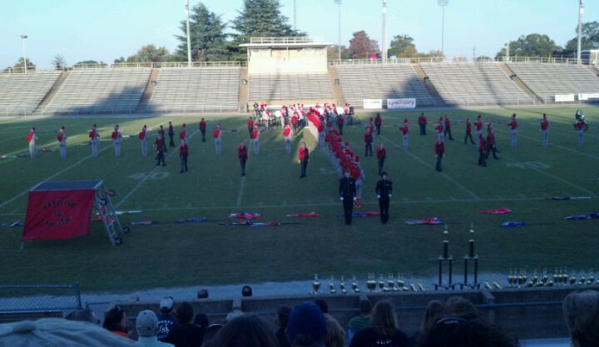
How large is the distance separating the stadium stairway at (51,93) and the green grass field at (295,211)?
25.6 meters

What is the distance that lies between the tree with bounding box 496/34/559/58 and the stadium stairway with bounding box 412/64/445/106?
175 feet

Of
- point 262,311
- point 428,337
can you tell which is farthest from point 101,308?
point 428,337

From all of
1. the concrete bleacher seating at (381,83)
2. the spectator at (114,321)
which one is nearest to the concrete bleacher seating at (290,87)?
the concrete bleacher seating at (381,83)

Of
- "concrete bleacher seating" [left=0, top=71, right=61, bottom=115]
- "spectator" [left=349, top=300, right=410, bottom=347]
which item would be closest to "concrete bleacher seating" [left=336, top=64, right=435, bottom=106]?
"concrete bleacher seating" [left=0, top=71, right=61, bottom=115]

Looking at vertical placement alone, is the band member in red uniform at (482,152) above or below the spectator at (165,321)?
below

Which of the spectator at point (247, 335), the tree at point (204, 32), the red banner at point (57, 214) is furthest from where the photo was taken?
the tree at point (204, 32)

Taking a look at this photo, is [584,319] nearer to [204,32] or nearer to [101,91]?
[101,91]

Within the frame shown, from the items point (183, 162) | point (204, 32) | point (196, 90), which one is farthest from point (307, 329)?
point (204, 32)

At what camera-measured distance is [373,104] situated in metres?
52.3

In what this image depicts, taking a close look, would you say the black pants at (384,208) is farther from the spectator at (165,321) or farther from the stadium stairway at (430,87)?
the stadium stairway at (430,87)

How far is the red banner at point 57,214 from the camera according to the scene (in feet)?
41.9

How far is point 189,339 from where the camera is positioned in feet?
16.0

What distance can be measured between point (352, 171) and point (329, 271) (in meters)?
5.45

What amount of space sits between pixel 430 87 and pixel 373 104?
8.00 metres
